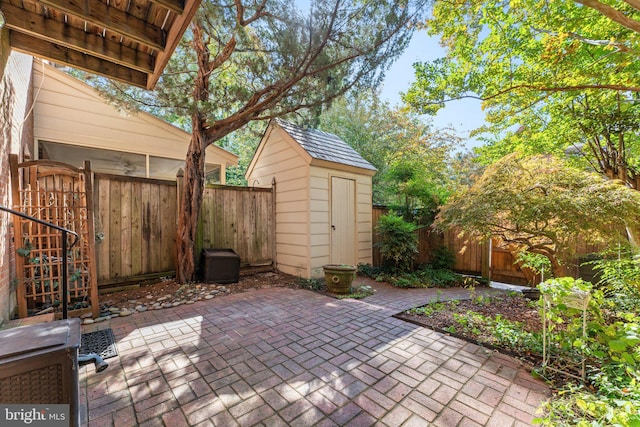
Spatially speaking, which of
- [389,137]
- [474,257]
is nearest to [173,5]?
[474,257]

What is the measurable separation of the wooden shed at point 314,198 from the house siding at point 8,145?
12.1 ft

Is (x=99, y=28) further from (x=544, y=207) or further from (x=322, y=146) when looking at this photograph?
(x=544, y=207)

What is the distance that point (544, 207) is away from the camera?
3.02 metres

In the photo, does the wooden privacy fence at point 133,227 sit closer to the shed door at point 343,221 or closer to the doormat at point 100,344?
the doormat at point 100,344

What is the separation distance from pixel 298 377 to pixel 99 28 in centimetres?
352

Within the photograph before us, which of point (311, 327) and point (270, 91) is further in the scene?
point (270, 91)

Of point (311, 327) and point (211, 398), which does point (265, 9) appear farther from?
point (211, 398)

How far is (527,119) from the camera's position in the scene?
19.8 ft

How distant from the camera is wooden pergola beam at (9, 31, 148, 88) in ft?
8.05

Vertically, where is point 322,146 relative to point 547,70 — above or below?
below

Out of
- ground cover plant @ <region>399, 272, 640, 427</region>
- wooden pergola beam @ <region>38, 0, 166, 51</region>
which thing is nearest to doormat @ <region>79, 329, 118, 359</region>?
wooden pergola beam @ <region>38, 0, 166, 51</region>

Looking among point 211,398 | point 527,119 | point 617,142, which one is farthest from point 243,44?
point 617,142

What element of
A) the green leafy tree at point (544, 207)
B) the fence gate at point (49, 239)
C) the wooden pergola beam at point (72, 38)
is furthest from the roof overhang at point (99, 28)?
the green leafy tree at point (544, 207)

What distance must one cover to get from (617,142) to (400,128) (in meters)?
7.19
